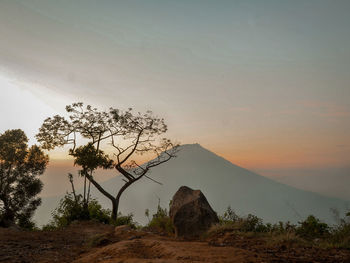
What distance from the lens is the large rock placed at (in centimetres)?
1077

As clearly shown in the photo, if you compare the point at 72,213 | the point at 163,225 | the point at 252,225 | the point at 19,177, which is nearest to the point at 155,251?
the point at 252,225

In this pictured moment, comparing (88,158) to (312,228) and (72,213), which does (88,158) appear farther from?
(312,228)

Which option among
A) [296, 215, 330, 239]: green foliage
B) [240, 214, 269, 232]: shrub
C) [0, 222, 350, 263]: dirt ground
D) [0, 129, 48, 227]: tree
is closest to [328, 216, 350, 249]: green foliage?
[296, 215, 330, 239]: green foliage

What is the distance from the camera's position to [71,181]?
64.8ft

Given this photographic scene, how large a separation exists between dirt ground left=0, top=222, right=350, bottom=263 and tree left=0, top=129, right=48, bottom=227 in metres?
12.9

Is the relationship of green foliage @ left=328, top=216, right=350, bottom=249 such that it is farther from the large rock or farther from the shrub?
the large rock

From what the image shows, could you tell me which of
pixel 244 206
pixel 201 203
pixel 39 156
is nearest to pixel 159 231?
pixel 201 203

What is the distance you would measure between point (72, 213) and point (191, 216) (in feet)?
38.7

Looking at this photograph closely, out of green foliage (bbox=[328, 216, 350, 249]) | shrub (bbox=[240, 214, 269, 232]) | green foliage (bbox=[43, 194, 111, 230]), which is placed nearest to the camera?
green foliage (bbox=[328, 216, 350, 249])

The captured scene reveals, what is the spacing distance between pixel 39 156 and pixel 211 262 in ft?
76.5

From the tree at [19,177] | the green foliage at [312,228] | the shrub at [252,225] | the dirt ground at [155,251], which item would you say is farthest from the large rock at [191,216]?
the tree at [19,177]

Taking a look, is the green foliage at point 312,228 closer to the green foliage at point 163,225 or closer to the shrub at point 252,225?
the shrub at point 252,225

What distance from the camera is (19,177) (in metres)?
23.2

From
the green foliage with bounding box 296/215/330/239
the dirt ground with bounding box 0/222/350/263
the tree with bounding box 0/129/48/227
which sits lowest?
the dirt ground with bounding box 0/222/350/263
